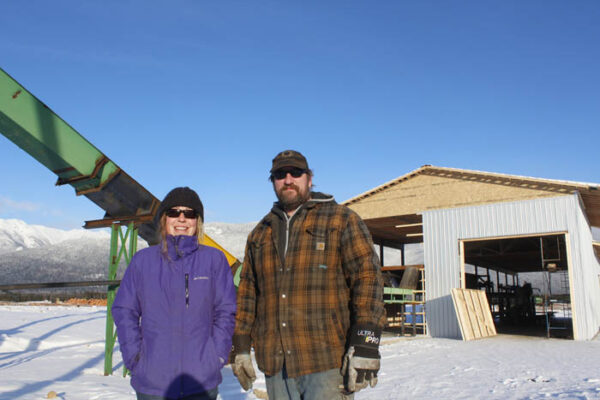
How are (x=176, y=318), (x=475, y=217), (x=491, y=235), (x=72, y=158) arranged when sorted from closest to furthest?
(x=176, y=318) → (x=72, y=158) → (x=491, y=235) → (x=475, y=217)

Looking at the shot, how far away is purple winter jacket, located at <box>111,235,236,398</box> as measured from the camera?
264cm

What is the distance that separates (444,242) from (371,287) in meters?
15.4

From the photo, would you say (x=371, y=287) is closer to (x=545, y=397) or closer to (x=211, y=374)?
(x=211, y=374)

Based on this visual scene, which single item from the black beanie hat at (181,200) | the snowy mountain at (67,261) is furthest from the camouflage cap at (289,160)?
the snowy mountain at (67,261)

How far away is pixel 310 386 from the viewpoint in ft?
8.92

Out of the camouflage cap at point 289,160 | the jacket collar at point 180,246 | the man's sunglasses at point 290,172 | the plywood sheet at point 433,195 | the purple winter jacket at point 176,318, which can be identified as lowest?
the purple winter jacket at point 176,318

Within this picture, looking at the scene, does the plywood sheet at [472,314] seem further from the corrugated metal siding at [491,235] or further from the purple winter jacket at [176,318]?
the purple winter jacket at [176,318]

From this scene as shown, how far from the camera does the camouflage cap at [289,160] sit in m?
3.09

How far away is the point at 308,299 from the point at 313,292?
5cm

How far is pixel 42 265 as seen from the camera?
85500 mm

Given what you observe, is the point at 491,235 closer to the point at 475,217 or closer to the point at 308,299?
the point at 475,217

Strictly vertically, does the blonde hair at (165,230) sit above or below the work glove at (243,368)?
above

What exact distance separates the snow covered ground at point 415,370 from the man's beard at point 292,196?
14.0 feet

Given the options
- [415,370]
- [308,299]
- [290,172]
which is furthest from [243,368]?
[415,370]
